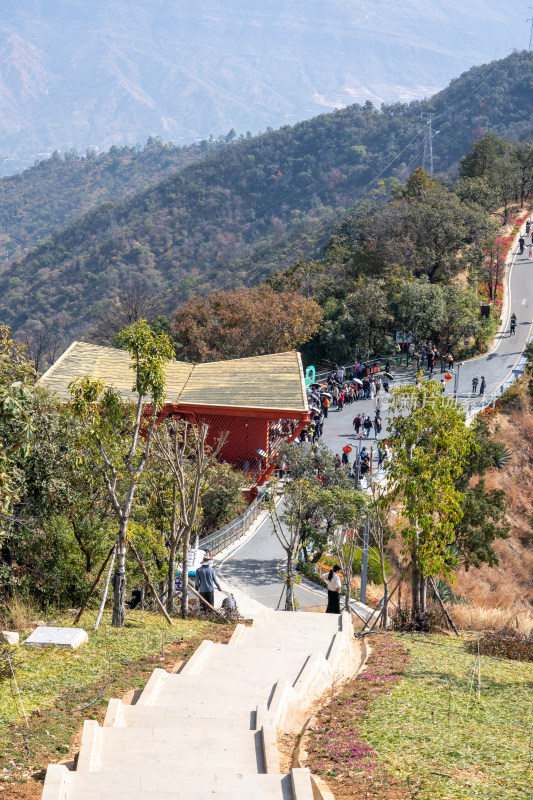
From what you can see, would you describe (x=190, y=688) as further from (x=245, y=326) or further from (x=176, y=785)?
(x=245, y=326)

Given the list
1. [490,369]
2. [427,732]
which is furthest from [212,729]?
[490,369]

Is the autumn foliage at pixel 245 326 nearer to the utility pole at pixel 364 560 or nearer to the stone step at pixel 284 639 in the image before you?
the utility pole at pixel 364 560

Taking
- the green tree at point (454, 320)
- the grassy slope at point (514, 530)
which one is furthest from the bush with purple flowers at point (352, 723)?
the green tree at point (454, 320)

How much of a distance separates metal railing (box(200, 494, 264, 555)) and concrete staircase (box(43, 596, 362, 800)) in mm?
13205

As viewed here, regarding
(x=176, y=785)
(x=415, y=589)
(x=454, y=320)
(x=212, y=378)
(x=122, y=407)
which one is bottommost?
(x=415, y=589)

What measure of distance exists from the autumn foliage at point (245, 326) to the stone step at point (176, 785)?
36.7m

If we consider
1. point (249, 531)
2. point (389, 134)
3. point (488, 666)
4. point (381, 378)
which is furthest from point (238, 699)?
point (389, 134)

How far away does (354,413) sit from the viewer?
119ft

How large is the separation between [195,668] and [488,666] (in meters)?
3.89

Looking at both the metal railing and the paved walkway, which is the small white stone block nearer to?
the metal railing

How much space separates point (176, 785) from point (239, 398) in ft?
78.3

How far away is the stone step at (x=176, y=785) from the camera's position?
6125 millimetres

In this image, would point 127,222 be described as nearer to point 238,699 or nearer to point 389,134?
point 389,134

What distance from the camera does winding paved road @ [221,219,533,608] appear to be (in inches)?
882
